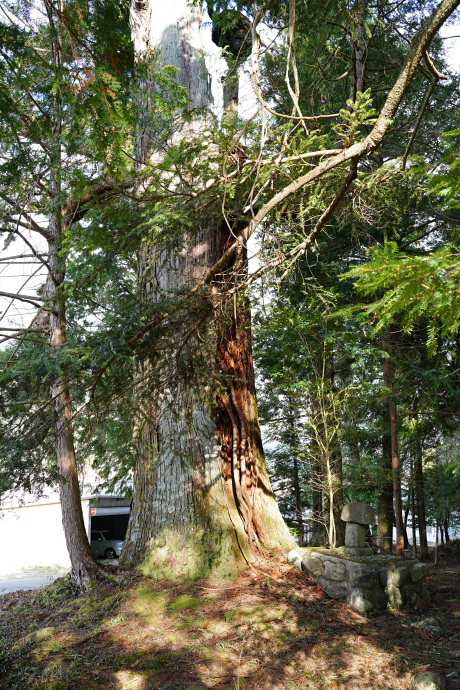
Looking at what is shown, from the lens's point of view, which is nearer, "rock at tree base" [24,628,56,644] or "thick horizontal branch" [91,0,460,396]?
"thick horizontal branch" [91,0,460,396]

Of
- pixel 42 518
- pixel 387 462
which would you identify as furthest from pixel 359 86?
pixel 42 518

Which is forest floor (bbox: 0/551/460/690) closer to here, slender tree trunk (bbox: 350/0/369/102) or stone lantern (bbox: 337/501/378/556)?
stone lantern (bbox: 337/501/378/556)

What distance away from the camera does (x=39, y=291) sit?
25.8ft

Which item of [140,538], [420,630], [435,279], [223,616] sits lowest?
[420,630]

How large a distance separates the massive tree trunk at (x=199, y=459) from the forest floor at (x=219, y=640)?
296mm

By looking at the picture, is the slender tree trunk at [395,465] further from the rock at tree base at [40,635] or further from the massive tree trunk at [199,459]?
the rock at tree base at [40,635]

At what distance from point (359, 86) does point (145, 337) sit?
2577 millimetres

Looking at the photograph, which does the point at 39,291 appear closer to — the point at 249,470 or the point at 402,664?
the point at 249,470

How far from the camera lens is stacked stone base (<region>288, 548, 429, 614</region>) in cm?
520

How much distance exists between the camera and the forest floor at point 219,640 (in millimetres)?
3721

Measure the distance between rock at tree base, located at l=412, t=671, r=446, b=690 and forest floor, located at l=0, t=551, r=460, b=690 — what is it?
10 cm

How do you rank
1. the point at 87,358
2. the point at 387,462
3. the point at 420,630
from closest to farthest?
the point at 87,358 → the point at 420,630 → the point at 387,462

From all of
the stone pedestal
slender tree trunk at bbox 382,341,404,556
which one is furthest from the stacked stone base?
slender tree trunk at bbox 382,341,404,556

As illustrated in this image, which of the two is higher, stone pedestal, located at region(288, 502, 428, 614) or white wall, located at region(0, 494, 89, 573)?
stone pedestal, located at region(288, 502, 428, 614)
